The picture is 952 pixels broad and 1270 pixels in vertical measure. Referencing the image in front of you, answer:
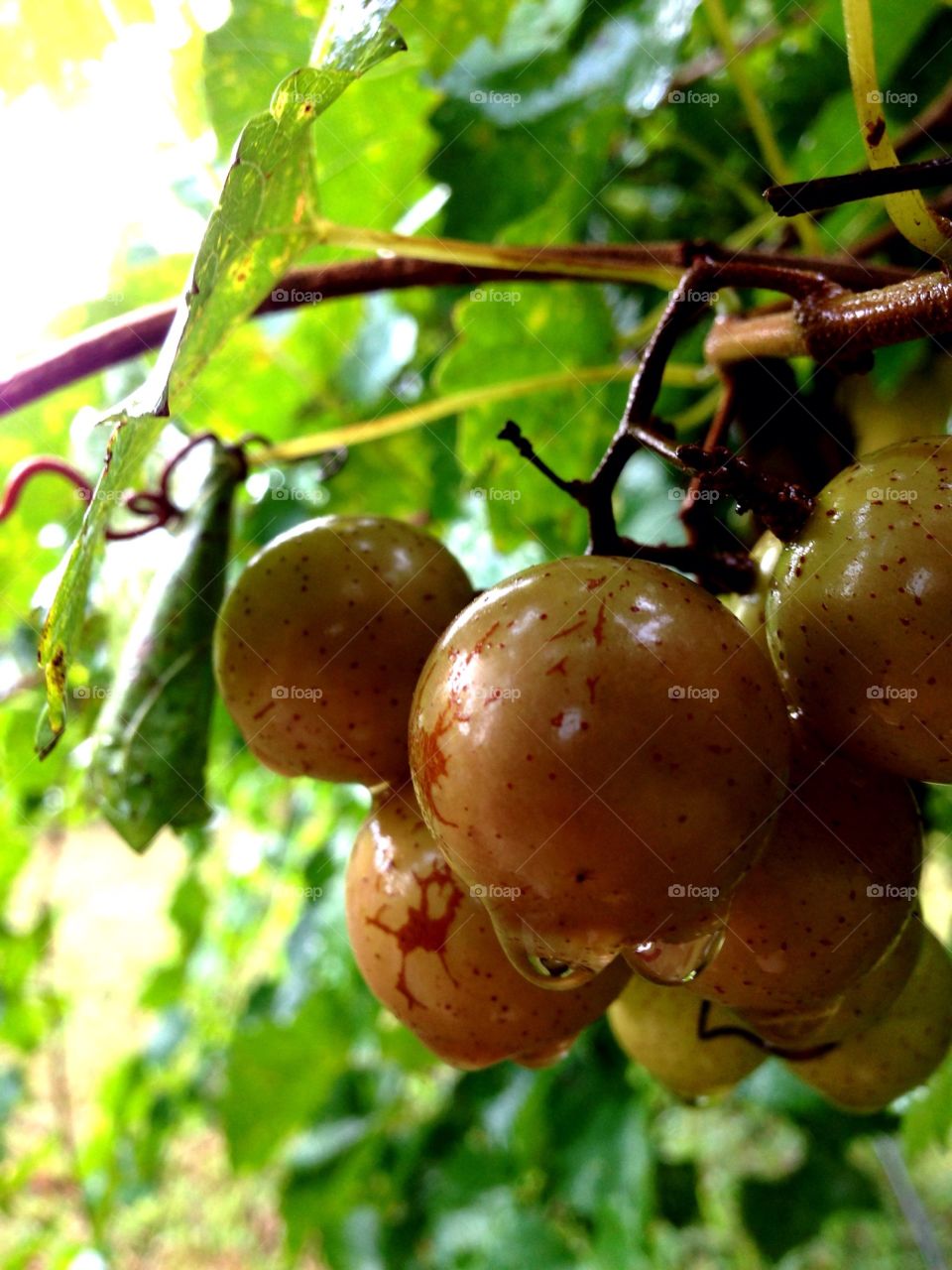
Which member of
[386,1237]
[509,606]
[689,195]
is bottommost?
[386,1237]

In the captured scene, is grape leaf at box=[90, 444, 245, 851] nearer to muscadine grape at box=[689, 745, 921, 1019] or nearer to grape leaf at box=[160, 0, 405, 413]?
grape leaf at box=[160, 0, 405, 413]

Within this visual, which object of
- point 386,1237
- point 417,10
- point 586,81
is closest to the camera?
point 417,10

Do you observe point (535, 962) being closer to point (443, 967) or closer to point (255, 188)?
point (443, 967)

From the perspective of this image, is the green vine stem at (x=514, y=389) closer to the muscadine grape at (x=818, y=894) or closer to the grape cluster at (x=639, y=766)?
the grape cluster at (x=639, y=766)

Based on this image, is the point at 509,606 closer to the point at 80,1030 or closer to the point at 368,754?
the point at 368,754

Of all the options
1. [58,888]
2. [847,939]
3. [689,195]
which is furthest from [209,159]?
[58,888]

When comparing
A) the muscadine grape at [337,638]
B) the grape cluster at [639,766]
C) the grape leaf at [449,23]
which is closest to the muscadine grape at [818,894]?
the grape cluster at [639,766]
